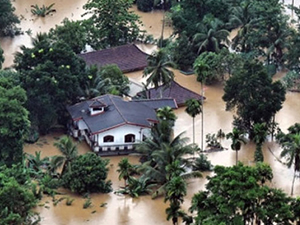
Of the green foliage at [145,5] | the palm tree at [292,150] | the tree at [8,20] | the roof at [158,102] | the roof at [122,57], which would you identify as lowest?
the palm tree at [292,150]

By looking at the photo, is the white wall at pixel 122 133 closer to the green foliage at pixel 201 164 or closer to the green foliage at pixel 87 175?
the green foliage at pixel 201 164

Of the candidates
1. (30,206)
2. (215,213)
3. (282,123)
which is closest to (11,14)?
(282,123)

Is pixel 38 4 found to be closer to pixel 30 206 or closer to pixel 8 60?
pixel 8 60

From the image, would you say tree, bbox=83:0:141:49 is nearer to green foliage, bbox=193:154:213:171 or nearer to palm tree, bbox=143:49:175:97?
palm tree, bbox=143:49:175:97

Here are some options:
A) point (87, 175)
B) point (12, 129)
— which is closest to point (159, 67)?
point (87, 175)

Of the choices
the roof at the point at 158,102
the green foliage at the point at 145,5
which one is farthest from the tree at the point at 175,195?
the green foliage at the point at 145,5

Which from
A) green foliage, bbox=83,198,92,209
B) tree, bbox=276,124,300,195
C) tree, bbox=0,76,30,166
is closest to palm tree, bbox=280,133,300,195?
tree, bbox=276,124,300,195
